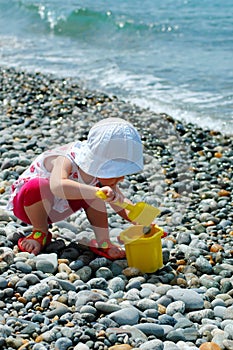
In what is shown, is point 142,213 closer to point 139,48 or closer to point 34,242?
point 34,242

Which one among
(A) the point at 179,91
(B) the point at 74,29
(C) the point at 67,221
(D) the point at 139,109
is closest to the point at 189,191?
(C) the point at 67,221

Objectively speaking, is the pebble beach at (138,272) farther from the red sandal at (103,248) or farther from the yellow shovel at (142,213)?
the yellow shovel at (142,213)

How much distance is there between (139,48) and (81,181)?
906 centimetres

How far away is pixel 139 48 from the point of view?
12258mm

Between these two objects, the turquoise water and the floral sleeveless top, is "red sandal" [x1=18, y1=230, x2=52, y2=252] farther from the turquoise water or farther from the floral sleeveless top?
the turquoise water

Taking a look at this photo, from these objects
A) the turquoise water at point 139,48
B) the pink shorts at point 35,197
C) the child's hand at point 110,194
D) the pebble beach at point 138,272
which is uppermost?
the child's hand at point 110,194

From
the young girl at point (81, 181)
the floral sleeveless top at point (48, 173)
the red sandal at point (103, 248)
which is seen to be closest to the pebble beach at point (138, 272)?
the red sandal at point (103, 248)

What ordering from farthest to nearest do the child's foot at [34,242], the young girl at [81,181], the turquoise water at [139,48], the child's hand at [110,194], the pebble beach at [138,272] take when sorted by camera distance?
the turquoise water at [139,48]
the child's foot at [34,242]
the young girl at [81,181]
the child's hand at [110,194]
the pebble beach at [138,272]

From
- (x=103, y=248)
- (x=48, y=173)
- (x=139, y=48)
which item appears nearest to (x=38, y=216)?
(x=48, y=173)

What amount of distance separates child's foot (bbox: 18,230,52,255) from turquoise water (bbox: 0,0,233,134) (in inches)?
152

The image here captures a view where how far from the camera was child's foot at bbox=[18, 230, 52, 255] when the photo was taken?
3562 millimetres

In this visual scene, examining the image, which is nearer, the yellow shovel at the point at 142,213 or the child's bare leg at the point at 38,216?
the yellow shovel at the point at 142,213

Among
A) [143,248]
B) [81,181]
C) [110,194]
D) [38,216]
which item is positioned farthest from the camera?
[38,216]

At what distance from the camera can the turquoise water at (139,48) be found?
8648mm
